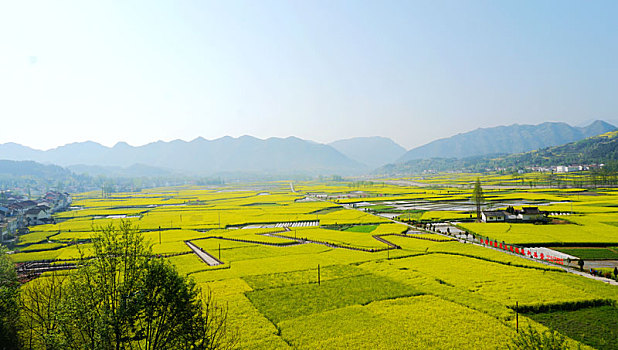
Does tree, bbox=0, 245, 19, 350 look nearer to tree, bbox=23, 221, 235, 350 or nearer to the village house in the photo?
tree, bbox=23, 221, 235, 350

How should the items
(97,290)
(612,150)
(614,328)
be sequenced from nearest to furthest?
(97,290)
(614,328)
(612,150)

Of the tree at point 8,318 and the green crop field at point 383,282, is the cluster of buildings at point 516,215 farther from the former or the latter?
the tree at point 8,318

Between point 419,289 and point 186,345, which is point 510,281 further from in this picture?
point 186,345

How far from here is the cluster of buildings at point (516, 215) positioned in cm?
5343

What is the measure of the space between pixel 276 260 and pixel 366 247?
A: 11.5 m

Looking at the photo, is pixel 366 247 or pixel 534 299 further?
pixel 366 247

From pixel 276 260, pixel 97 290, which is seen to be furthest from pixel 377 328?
pixel 276 260

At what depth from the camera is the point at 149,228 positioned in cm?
6319

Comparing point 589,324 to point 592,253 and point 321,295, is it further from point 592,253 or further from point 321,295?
point 592,253

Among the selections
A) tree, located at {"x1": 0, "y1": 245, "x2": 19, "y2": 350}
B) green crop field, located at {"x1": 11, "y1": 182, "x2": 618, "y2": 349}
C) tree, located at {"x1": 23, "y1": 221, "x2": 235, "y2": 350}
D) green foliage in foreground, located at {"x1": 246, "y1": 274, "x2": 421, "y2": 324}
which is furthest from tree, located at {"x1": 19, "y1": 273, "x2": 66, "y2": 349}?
green foliage in foreground, located at {"x1": 246, "y1": 274, "x2": 421, "y2": 324}

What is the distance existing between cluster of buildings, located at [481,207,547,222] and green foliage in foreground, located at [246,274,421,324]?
36.1 meters

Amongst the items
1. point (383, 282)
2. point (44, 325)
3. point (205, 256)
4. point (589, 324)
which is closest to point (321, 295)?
point (383, 282)

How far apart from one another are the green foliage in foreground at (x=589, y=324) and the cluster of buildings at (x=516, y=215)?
35969mm

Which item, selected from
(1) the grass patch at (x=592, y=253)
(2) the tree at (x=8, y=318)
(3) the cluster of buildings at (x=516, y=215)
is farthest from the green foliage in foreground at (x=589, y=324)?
(3) the cluster of buildings at (x=516, y=215)
